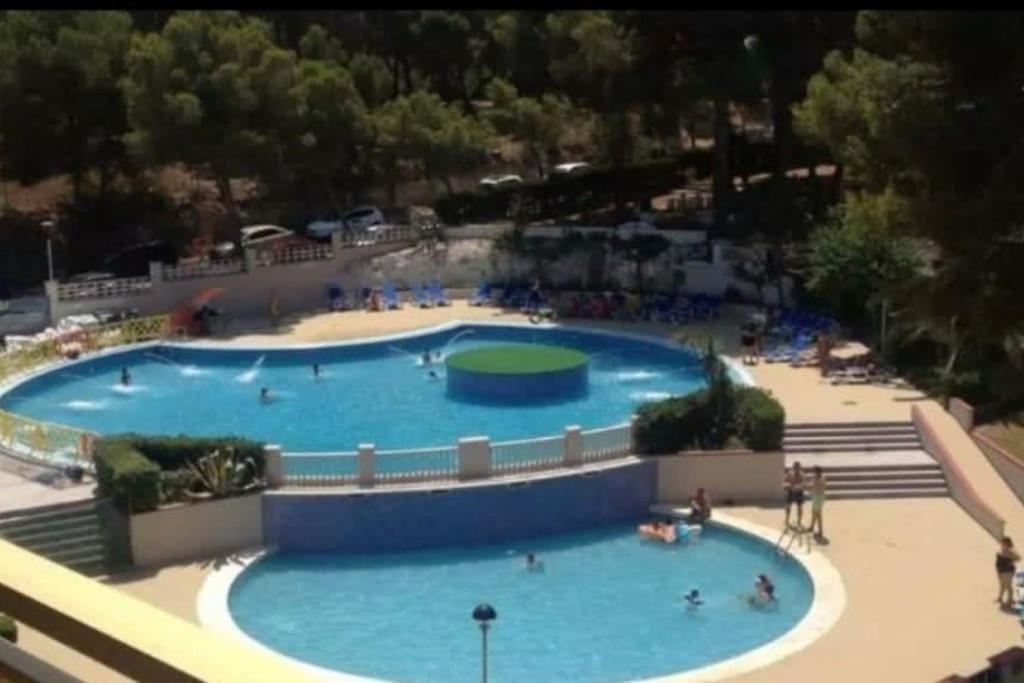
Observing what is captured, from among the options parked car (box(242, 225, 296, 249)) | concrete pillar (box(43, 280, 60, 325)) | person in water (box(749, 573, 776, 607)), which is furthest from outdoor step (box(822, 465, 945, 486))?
parked car (box(242, 225, 296, 249))

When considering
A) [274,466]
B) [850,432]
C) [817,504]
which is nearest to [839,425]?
[850,432]

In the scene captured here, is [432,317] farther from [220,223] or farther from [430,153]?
[220,223]

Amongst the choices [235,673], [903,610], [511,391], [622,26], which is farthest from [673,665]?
[622,26]

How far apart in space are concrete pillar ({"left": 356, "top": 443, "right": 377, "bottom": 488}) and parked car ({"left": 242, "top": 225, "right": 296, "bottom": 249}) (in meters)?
15.3

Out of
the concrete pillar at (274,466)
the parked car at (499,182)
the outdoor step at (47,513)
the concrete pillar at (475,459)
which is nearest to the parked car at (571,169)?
the parked car at (499,182)

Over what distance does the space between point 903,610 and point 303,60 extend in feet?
78.0

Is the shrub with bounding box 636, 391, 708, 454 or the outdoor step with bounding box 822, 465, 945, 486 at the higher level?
the shrub with bounding box 636, 391, 708, 454

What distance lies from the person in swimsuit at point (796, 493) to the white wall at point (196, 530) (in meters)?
6.55

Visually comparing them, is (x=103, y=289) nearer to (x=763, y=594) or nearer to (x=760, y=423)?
(x=760, y=423)

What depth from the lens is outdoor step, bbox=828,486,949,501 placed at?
2030 cm

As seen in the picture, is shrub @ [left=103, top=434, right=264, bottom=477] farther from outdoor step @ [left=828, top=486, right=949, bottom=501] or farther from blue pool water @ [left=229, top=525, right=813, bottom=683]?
outdoor step @ [left=828, top=486, right=949, bottom=501]

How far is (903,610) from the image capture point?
53.4ft

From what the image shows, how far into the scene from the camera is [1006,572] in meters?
16.2

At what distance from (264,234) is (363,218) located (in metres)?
2.52
